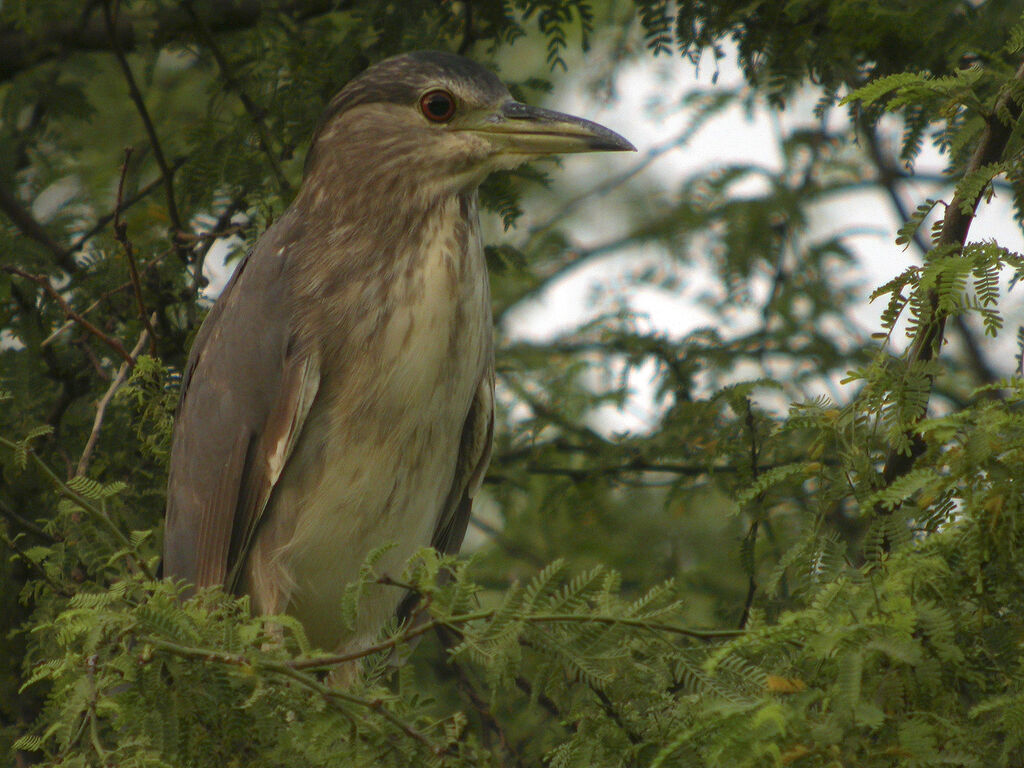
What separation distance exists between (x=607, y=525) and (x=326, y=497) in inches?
64.6

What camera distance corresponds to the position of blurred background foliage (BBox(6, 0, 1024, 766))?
1.82 metres

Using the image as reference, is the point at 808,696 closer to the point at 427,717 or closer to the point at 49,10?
the point at 427,717

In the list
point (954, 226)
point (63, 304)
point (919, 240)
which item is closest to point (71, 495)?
point (63, 304)

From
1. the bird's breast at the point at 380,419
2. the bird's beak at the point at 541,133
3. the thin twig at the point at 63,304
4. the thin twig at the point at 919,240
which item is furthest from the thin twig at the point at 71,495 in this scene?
the thin twig at the point at 919,240

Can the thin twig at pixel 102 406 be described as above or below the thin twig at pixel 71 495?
above

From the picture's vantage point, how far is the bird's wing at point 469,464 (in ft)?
11.8

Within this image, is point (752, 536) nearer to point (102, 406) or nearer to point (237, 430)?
point (237, 430)

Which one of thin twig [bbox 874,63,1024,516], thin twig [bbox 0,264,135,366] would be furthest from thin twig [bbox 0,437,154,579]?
thin twig [bbox 874,63,1024,516]

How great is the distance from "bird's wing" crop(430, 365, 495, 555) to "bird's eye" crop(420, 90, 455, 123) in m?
0.83

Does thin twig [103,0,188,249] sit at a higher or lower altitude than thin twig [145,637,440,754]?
higher

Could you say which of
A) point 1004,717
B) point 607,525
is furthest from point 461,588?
point 607,525

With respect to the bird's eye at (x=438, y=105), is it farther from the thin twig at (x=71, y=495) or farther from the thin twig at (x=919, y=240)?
the thin twig at (x=919, y=240)

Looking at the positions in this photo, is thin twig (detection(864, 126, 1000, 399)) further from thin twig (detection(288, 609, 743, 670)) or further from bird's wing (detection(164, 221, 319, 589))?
thin twig (detection(288, 609, 743, 670))

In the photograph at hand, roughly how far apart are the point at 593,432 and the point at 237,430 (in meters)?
1.54
